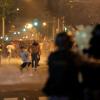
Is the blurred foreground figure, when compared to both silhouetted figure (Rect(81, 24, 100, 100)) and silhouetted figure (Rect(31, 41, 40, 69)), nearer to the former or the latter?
silhouetted figure (Rect(81, 24, 100, 100))

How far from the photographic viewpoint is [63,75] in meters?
6.33

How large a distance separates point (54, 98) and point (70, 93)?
248 mm

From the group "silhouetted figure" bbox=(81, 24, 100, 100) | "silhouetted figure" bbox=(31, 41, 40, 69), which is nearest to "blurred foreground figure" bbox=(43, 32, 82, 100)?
"silhouetted figure" bbox=(81, 24, 100, 100)

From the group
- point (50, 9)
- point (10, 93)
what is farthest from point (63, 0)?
point (10, 93)

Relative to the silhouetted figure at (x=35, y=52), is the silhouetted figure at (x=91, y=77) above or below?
above

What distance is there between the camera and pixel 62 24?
5484 cm

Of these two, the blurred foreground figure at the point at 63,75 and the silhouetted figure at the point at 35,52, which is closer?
the blurred foreground figure at the point at 63,75

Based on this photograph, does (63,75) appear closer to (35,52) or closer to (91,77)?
(91,77)

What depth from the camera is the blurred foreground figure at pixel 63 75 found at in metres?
6.31

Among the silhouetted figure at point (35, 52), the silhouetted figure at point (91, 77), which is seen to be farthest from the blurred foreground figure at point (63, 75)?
the silhouetted figure at point (35, 52)

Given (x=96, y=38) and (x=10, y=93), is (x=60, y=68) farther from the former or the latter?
(x=10, y=93)

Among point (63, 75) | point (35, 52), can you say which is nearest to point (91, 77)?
point (63, 75)

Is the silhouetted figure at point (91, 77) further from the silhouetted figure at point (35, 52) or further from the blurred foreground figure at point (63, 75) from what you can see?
the silhouetted figure at point (35, 52)

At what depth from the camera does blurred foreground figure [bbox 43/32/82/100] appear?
631 centimetres
